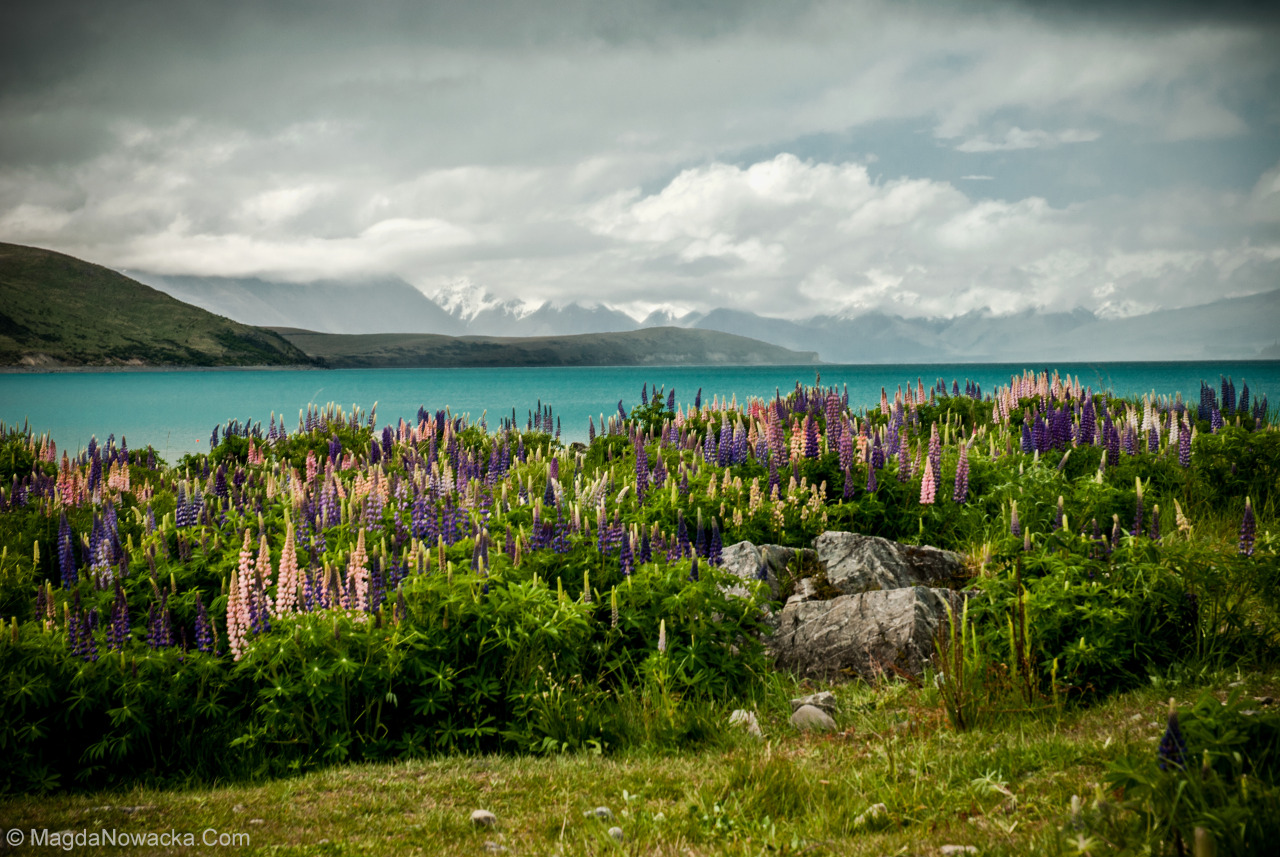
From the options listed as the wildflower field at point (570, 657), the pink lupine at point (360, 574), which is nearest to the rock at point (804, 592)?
the wildflower field at point (570, 657)

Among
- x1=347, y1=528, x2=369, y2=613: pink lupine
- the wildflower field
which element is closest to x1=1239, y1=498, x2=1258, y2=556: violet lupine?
the wildflower field

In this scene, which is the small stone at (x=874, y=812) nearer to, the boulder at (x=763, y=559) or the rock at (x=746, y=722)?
the rock at (x=746, y=722)

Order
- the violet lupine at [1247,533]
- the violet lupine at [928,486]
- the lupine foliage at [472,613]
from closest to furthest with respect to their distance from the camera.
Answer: the lupine foliage at [472,613] → the violet lupine at [1247,533] → the violet lupine at [928,486]

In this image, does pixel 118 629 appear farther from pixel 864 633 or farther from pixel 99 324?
pixel 99 324

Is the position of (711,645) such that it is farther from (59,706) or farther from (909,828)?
(59,706)

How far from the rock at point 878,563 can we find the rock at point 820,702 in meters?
2.04

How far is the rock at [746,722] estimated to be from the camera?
5958 millimetres

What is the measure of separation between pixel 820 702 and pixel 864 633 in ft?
4.07

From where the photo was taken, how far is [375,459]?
14211 mm

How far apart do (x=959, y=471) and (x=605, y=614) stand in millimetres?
5773

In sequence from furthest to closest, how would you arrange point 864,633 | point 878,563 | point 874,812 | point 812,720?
point 878,563, point 864,633, point 812,720, point 874,812

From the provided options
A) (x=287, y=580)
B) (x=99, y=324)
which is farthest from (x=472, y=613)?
(x=99, y=324)

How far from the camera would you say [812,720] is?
611 centimetres

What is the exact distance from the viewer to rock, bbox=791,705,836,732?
6027 mm
